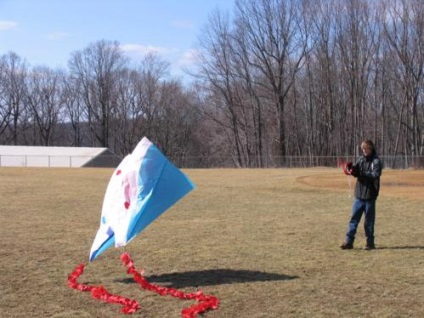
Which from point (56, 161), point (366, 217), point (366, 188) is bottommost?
point (366, 217)

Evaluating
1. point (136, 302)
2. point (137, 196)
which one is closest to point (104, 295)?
point (136, 302)

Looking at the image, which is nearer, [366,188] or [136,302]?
[136,302]

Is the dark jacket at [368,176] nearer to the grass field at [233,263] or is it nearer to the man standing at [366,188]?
the man standing at [366,188]

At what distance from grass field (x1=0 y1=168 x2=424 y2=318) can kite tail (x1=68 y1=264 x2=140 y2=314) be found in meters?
0.11

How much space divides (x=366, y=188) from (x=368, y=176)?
22 cm

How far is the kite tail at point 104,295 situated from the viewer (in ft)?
19.8

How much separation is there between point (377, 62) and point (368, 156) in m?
57.0

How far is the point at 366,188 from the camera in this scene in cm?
952

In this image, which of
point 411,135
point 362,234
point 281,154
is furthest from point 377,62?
point 362,234

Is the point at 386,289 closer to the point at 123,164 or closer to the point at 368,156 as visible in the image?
the point at 368,156

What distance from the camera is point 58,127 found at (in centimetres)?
9831

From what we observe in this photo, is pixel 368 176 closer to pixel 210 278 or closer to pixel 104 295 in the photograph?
pixel 210 278

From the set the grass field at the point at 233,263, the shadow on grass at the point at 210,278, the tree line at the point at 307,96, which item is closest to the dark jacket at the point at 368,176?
the grass field at the point at 233,263

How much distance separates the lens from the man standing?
9.43 metres
